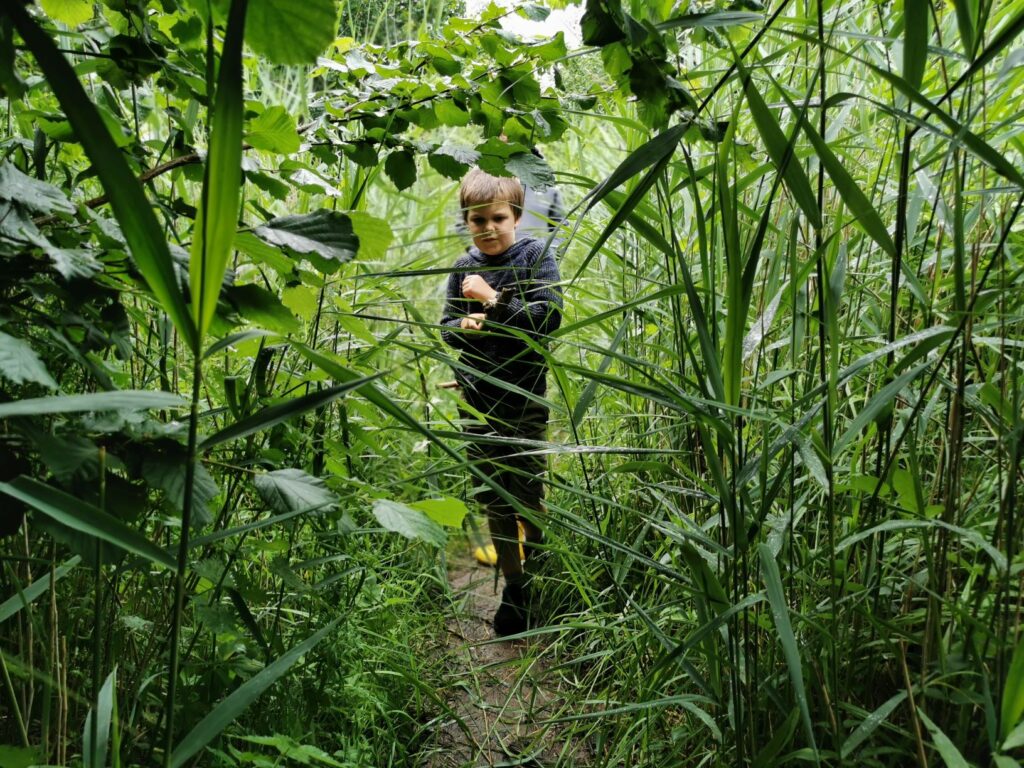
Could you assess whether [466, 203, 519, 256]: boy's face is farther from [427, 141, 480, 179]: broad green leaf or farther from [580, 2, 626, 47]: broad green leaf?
[580, 2, 626, 47]: broad green leaf

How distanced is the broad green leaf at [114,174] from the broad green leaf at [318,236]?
17cm

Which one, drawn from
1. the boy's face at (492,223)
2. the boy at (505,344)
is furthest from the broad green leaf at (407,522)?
the boy's face at (492,223)

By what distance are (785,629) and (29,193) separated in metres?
0.67

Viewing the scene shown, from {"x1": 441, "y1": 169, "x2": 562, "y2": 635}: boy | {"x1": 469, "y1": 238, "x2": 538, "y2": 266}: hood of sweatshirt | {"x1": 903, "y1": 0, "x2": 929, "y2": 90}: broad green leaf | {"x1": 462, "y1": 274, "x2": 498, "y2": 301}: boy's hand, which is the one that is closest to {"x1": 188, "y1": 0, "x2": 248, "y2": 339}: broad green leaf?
{"x1": 903, "y1": 0, "x2": 929, "y2": 90}: broad green leaf

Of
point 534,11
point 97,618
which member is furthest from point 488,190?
point 97,618

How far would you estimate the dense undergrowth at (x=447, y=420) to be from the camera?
20.9 inches

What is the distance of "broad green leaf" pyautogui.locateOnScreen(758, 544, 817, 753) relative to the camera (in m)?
0.61

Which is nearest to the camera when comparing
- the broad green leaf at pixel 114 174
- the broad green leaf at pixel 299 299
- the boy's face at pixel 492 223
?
the broad green leaf at pixel 114 174

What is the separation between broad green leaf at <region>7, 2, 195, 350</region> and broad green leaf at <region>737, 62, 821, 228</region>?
1.44 feet

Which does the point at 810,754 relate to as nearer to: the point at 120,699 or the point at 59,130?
the point at 120,699

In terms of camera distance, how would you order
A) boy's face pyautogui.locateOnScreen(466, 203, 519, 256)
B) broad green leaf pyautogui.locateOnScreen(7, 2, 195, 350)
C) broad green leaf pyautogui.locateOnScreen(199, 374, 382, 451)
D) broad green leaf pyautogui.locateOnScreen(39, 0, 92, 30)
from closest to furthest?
broad green leaf pyautogui.locateOnScreen(7, 2, 195, 350) → broad green leaf pyautogui.locateOnScreen(199, 374, 382, 451) → broad green leaf pyautogui.locateOnScreen(39, 0, 92, 30) → boy's face pyautogui.locateOnScreen(466, 203, 519, 256)

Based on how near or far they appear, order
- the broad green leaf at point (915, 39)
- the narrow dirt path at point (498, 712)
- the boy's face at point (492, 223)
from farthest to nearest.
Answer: the boy's face at point (492, 223) → the narrow dirt path at point (498, 712) → the broad green leaf at point (915, 39)

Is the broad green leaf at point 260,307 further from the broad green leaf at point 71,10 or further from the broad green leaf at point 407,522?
the broad green leaf at point 71,10

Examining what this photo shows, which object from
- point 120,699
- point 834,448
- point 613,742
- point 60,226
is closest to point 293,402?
point 60,226
